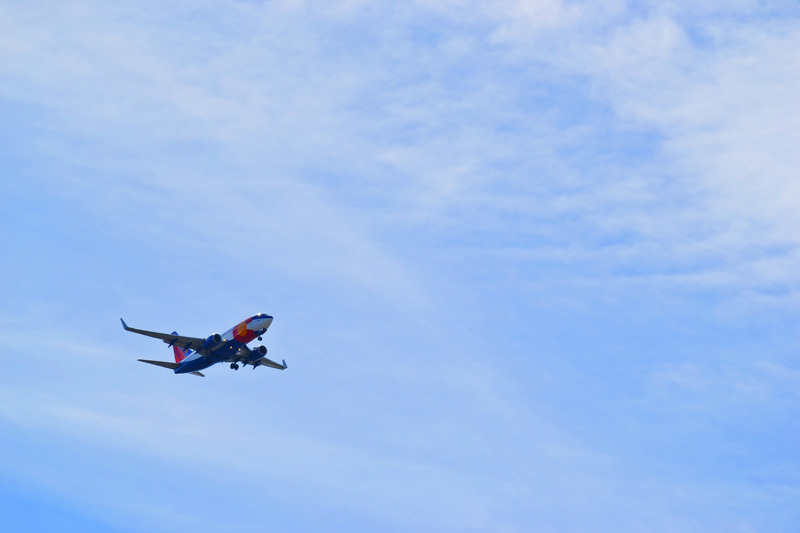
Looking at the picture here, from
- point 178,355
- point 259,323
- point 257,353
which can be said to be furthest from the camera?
point 178,355

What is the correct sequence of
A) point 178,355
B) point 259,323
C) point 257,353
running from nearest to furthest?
point 259,323
point 257,353
point 178,355

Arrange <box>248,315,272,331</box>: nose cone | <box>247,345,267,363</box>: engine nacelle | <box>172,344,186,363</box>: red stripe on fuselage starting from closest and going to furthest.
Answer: <box>248,315,272,331</box>: nose cone → <box>247,345,267,363</box>: engine nacelle → <box>172,344,186,363</box>: red stripe on fuselage

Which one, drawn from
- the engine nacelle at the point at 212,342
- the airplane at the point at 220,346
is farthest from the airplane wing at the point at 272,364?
the engine nacelle at the point at 212,342

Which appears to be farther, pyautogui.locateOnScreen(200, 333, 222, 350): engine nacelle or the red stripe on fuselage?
the red stripe on fuselage

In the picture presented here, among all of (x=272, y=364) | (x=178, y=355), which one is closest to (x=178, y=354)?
(x=178, y=355)

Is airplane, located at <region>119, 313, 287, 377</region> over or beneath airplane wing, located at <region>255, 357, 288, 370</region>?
beneath

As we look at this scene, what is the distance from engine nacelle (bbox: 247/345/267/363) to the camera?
402 feet

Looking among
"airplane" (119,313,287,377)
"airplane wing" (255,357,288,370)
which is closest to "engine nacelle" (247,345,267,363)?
"airplane" (119,313,287,377)

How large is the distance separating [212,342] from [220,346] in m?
1.33

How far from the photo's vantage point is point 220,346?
4749 inches

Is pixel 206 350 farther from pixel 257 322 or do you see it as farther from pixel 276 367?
pixel 276 367

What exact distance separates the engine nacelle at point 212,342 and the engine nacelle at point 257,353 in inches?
199

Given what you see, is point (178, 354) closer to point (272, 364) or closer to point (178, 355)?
point (178, 355)

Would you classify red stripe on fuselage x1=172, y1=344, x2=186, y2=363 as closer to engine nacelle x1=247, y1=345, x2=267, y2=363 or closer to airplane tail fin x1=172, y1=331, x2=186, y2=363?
airplane tail fin x1=172, y1=331, x2=186, y2=363
